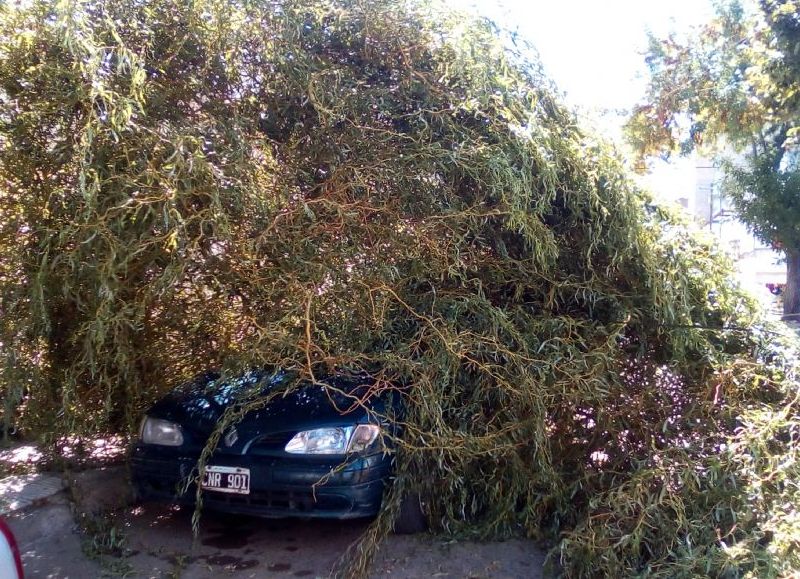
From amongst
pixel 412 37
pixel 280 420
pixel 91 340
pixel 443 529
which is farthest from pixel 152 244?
pixel 443 529

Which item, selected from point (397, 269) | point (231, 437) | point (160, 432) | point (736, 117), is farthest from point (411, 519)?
point (736, 117)

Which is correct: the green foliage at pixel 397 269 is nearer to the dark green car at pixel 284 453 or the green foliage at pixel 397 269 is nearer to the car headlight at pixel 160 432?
the dark green car at pixel 284 453

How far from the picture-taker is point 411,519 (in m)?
4.28

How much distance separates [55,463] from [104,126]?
8.21ft

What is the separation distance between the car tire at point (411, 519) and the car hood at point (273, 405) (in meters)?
0.66

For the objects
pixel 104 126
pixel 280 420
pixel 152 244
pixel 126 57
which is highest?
pixel 126 57

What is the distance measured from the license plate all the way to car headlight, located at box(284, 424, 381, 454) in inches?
12.0

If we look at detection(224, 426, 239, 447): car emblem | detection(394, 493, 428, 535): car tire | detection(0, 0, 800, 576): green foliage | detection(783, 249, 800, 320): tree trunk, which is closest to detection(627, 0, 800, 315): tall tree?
detection(783, 249, 800, 320): tree trunk

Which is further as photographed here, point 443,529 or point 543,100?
point 543,100

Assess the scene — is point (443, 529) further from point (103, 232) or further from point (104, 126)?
point (104, 126)

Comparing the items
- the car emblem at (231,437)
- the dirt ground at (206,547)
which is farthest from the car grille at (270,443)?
the dirt ground at (206,547)

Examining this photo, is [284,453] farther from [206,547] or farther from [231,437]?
[206,547]

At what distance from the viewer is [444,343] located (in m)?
4.11

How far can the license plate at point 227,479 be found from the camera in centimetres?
397
